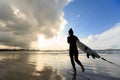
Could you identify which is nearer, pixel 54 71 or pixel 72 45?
pixel 72 45

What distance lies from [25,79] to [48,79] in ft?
3.34

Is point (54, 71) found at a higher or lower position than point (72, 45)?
lower

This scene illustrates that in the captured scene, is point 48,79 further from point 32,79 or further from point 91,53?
point 91,53

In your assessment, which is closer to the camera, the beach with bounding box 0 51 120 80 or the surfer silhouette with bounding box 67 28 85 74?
the beach with bounding box 0 51 120 80

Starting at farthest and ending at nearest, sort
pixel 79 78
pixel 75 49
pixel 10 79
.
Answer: pixel 75 49, pixel 79 78, pixel 10 79

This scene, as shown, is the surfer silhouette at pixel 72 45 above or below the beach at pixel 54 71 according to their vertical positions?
above

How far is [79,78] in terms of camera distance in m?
8.94

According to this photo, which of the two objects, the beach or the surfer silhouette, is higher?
the surfer silhouette

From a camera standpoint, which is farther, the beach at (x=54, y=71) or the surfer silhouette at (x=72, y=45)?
the surfer silhouette at (x=72, y=45)

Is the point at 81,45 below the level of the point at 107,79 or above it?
above

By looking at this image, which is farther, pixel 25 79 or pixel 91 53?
pixel 91 53

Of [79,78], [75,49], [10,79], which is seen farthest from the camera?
[75,49]

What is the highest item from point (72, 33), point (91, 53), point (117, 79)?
point (72, 33)

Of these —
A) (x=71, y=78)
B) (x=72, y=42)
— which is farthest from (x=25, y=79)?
(x=72, y=42)
